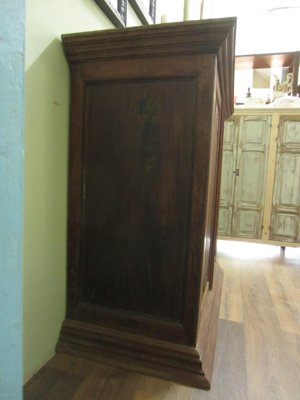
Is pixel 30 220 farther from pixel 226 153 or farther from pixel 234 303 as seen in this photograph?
pixel 226 153

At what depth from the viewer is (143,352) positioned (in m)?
1.06

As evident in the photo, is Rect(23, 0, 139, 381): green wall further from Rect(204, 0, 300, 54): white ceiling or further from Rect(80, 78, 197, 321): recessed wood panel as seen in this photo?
Rect(204, 0, 300, 54): white ceiling

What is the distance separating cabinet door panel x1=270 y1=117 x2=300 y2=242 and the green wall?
6.93 ft

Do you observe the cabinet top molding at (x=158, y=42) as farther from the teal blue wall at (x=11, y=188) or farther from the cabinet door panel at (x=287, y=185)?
the cabinet door panel at (x=287, y=185)

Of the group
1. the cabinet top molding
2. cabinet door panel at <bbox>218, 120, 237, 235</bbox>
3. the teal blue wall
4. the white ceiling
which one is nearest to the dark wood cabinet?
the cabinet top molding

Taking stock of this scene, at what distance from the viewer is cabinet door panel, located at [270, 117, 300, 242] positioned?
2.68 m

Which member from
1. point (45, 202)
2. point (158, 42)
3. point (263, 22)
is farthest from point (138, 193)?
point (263, 22)

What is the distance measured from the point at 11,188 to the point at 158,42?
759 millimetres

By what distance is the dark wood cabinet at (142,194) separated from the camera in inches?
38.3

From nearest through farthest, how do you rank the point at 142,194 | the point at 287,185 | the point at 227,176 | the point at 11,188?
1. the point at 11,188
2. the point at 142,194
3. the point at 287,185
4. the point at 227,176

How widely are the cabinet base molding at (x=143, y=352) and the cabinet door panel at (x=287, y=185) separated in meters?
1.86

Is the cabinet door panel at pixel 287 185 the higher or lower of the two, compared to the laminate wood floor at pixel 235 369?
higher

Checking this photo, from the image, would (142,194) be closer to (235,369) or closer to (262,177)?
(235,369)

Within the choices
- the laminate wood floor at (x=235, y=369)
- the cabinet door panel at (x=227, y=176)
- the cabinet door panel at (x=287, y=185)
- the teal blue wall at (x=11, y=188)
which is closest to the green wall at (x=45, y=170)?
the laminate wood floor at (x=235, y=369)
